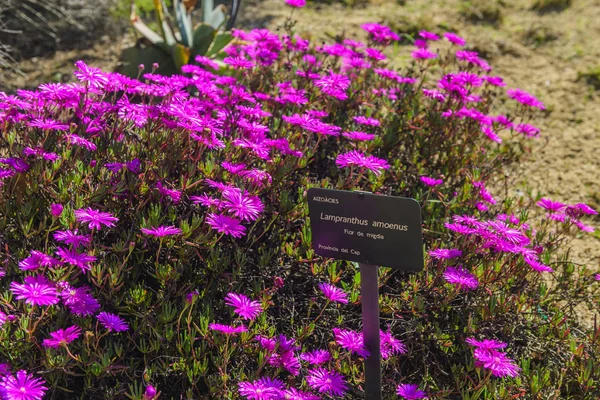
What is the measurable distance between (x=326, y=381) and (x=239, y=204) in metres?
0.62

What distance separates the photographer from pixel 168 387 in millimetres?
2254

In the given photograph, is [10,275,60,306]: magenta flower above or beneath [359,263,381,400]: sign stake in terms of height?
above

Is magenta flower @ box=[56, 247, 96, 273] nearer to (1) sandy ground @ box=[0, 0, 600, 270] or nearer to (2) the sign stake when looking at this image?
(2) the sign stake

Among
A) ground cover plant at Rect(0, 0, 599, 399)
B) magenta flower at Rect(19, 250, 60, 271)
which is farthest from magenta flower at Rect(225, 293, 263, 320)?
magenta flower at Rect(19, 250, 60, 271)

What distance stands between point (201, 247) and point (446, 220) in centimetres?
124

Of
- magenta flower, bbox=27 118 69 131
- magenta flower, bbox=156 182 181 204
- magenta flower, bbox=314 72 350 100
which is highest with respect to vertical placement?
magenta flower, bbox=314 72 350 100

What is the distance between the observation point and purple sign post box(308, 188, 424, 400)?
1934 millimetres

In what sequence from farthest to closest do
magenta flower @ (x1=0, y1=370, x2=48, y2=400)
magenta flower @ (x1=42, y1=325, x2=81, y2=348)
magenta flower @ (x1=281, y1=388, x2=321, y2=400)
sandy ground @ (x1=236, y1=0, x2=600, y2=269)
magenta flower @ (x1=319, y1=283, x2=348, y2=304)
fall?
sandy ground @ (x1=236, y1=0, x2=600, y2=269)
magenta flower @ (x1=319, y1=283, x2=348, y2=304)
magenta flower @ (x1=281, y1=388, x2=321, y2=400)
magenta flower @ (x1=42, y1=325, x2=81, y2=348)
magenta flower @ (x1=0, y1=370, x2=48, y2=400)

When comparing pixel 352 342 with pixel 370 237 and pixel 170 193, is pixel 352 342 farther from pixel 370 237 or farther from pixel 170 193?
pixel 170 193

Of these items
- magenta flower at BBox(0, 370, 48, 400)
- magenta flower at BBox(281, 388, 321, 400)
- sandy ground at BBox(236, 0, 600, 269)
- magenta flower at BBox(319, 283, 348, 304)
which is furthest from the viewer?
sandy ground at BBox(236, 0, 600, 269)

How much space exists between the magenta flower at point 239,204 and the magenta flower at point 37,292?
59 centimetres

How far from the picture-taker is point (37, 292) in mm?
1855

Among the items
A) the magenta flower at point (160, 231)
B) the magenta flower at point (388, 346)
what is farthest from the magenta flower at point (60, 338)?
the magenta flower at point (388, 346)

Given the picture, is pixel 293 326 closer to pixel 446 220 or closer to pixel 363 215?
pixel 363 215
